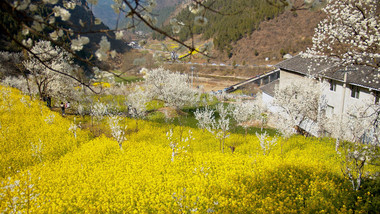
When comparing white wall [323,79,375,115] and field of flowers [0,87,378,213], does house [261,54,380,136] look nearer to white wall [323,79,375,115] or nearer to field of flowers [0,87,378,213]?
white wall [323,79,375,115]

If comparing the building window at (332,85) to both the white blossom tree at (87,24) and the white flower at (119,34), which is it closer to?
the white blossom tree at (87,24)

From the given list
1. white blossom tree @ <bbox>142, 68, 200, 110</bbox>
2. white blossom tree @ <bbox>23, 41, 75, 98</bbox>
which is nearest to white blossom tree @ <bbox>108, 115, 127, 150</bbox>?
white blossom tree @ <bbox>23, 41, 75, 98</bbox>

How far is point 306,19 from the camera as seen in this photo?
77.1 m

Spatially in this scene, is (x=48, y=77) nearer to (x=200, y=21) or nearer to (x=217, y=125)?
(x=217, y=125)

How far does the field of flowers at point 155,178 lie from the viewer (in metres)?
6.54

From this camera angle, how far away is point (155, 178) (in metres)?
8.70

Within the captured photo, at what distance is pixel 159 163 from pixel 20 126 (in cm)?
1053

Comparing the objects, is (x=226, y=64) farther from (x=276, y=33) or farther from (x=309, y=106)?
(x=309, y=106)

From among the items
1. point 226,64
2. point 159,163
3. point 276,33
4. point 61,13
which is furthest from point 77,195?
point 276,33

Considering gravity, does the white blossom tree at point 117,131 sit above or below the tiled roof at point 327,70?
below

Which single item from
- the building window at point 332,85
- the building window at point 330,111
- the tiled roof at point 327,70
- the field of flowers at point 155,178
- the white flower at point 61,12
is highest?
the tiled roof at point 327,70

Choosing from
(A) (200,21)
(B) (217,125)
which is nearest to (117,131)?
(B) (217,125)

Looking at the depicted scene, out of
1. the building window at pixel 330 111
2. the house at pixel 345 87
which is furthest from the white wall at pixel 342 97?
the building window at pixel 330 111

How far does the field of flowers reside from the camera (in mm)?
6543
